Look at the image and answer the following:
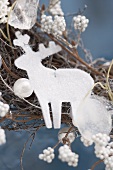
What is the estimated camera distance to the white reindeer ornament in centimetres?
56

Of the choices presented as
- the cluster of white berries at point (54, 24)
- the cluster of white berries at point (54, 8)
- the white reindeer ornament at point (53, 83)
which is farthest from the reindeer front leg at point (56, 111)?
the cluster of white berries at point (54, 8)

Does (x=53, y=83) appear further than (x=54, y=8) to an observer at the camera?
No

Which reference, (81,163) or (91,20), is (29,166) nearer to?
(81,163)

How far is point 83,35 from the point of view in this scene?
0.96 m

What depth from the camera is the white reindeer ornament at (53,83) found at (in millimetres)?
558

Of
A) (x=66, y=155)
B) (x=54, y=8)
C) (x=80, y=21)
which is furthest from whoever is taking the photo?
(x=54, y=8)

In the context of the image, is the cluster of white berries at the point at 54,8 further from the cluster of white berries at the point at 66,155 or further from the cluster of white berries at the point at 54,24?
the cluster of white berries at the point at 66,155

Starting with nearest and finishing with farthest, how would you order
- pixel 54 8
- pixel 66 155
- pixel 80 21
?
pixel 66 155
pixel 80 21
pixel 54 8

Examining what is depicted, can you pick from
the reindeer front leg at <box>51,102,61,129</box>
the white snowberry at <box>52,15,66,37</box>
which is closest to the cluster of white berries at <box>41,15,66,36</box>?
the white snowberry at <box>52,15,66,37</box>

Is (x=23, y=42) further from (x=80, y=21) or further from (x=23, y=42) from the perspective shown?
(x=80, y=21)

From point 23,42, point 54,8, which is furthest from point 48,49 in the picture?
point 54,8

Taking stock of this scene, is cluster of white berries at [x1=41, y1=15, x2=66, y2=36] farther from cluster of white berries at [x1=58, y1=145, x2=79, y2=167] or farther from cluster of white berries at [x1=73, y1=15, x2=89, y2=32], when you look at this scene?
cluster of white berries at [x1=58, y1=145, x2=79, y2=167]

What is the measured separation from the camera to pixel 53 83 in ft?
1.84

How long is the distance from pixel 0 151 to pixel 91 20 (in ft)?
1.41
